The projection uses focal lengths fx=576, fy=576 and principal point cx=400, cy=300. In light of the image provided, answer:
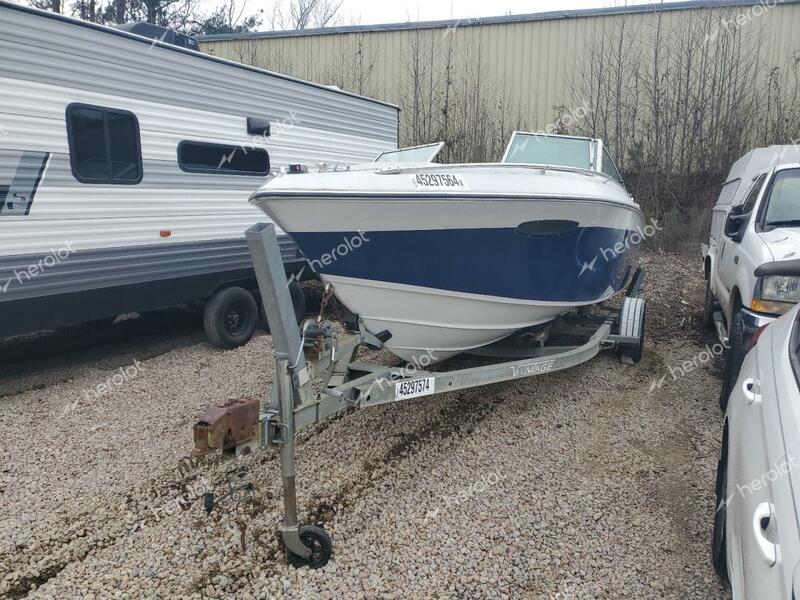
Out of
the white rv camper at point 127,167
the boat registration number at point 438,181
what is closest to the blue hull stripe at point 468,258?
the boat registration number at point 438,181

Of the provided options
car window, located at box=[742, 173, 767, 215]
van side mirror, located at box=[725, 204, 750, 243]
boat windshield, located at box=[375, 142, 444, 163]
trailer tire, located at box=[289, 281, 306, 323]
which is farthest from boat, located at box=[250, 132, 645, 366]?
trailer tire, located at box=[289, 281, 306, 323]

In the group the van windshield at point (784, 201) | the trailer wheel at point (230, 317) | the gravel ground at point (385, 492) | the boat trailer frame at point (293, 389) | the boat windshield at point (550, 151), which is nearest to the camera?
the boat trailer frame at point (293, 389)

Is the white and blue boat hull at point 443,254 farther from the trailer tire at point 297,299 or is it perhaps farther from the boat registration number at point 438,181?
the trailer tire at point 297,299

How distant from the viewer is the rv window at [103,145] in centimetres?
452

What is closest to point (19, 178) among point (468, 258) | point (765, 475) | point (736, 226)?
point (468, 258)

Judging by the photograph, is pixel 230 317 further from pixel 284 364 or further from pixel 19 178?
pixel 284 364

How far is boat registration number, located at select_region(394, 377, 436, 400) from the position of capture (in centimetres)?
313

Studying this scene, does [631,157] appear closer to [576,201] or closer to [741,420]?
[576,201]

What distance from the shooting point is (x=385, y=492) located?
318cm

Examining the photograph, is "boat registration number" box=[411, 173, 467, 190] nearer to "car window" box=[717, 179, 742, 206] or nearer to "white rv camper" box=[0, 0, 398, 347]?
"white rv camper" box=[0, 0, 398, 347]

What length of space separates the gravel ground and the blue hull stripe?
97cm

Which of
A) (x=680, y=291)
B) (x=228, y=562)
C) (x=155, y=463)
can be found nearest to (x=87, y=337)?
(x=155, y=463)

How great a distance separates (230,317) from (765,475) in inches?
201

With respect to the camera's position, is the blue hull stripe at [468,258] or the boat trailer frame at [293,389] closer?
the boat trailer frame at [293,389]
